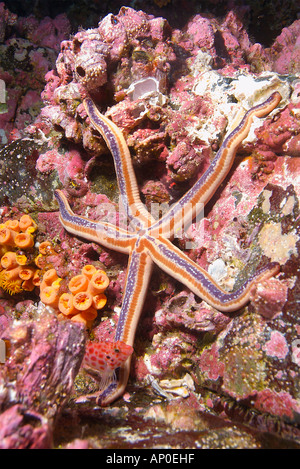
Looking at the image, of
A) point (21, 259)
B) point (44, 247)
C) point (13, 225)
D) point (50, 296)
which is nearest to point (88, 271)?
point (50, 296)

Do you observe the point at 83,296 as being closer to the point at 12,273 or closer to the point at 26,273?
the point at 26,273

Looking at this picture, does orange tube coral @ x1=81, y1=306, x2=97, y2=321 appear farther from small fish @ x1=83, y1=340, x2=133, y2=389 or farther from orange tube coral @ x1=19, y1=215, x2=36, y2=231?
orange tube coral @ x1=19, y1=215, x2=36, y2=231

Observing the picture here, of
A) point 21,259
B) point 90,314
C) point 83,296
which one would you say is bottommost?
point 90,314

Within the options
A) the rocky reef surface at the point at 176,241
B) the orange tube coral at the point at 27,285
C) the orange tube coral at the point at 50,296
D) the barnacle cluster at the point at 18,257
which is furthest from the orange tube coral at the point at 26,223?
the orange tube coral at the point at 50,296

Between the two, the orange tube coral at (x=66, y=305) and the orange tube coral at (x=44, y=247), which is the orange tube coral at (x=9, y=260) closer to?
the orange tube coral at (x=44, y=247)

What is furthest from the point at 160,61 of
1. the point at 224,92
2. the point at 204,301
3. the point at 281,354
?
the point at 281,354

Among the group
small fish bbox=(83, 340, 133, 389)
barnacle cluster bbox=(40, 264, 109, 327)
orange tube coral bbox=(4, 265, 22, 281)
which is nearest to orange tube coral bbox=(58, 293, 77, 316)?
barnacle cluster bbox=(40, 264, 109, 327)

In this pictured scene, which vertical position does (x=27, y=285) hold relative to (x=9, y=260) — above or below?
below
